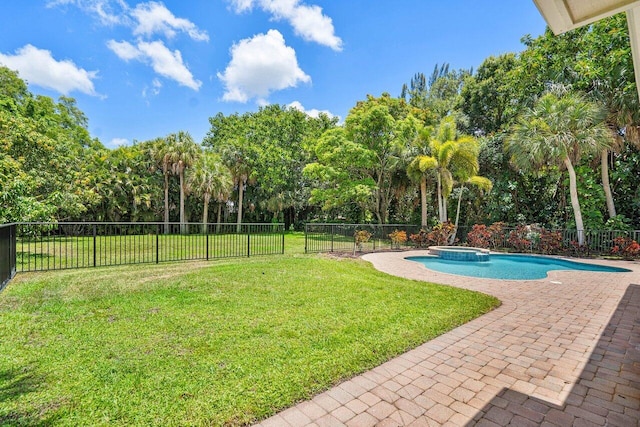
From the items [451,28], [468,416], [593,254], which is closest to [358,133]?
[451,28]

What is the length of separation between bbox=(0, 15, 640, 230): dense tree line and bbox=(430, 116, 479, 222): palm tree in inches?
2.4

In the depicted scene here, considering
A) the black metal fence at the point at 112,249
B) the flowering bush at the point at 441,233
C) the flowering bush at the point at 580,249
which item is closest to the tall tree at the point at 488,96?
the flowering bush at the point at 441,233

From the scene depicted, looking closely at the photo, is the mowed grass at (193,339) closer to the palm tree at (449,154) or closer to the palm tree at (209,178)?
the palm tree at (449,154)

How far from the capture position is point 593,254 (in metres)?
11.9

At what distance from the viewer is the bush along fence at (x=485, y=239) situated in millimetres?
11617

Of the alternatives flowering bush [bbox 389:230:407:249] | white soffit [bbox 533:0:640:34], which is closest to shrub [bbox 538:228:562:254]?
flowering bush [bbox 389:230:407:249]

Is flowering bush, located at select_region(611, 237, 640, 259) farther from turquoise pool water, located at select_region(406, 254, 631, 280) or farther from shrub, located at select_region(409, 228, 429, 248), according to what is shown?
shrub, located at select_region(409, 228, 429, 248)

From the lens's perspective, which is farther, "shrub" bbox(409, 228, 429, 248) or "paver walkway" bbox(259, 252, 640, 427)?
"shrub" bbox(409, 228, 429, 248)

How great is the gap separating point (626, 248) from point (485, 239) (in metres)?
4.54

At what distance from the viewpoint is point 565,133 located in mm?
11695

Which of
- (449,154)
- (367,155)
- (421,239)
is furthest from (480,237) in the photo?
(367,155)

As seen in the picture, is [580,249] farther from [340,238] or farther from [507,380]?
[507,380]

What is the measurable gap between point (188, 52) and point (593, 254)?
20.1 m

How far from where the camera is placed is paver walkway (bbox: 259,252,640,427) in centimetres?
218
